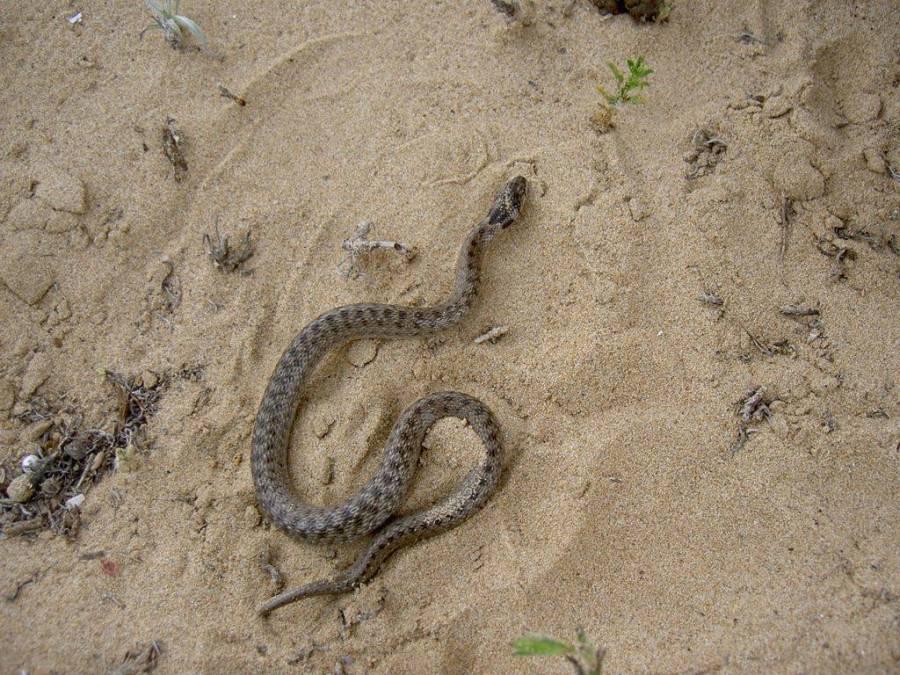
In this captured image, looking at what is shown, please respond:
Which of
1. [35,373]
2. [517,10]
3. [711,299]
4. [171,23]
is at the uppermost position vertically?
[171,23]

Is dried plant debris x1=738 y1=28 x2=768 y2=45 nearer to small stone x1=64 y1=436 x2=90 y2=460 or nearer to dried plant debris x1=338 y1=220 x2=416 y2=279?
dried plant debris x1=338 y1=220 x2=416 y2=279

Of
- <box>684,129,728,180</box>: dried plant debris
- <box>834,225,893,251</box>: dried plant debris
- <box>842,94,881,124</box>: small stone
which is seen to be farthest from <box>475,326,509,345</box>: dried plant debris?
<box>842,94,881,124</box>: small stone

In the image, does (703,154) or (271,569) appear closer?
(271,569)


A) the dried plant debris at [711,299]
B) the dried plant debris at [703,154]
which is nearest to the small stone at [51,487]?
the dried plant debris at [711,299]

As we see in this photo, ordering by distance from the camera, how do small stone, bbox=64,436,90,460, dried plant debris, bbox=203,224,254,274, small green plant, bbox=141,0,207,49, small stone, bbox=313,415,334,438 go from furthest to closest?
small green plant, bbox=141,0,207,49, dried plant debris, bbox=203,224,254,274, small stone, bbox=313,415,334,438, small stone, bbox=64,436,90,460

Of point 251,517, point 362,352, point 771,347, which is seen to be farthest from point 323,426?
point 771,347

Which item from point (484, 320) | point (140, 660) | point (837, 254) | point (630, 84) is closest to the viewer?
point (140, 660)

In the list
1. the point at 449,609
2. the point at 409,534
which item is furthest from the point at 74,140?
the point at 449,609

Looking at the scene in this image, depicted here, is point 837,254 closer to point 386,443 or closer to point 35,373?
point 386,443
